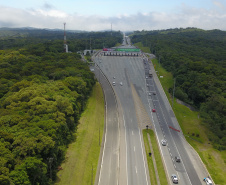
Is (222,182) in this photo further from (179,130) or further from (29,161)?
(29,161)

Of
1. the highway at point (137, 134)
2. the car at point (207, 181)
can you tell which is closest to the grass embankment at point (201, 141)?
the highway at point (137, 134)

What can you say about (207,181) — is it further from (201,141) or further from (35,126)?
(35,126)

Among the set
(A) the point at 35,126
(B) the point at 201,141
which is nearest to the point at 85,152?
(A) the point at 35,126

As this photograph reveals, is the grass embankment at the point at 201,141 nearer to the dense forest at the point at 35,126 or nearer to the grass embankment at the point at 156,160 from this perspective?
the grass embankment at the point at 156,160

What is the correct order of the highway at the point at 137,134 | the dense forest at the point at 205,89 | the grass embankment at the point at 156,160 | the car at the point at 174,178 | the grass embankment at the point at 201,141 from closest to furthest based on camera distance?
the car at the point at 174,178, the grass embankment at the point at 156,160, the highway at the point at 137,134, the grass embankment at the point at 201,141, the dense forest at the point at 205,89

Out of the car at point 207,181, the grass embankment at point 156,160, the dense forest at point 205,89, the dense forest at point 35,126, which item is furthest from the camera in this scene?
the dense forest at point 205,89
